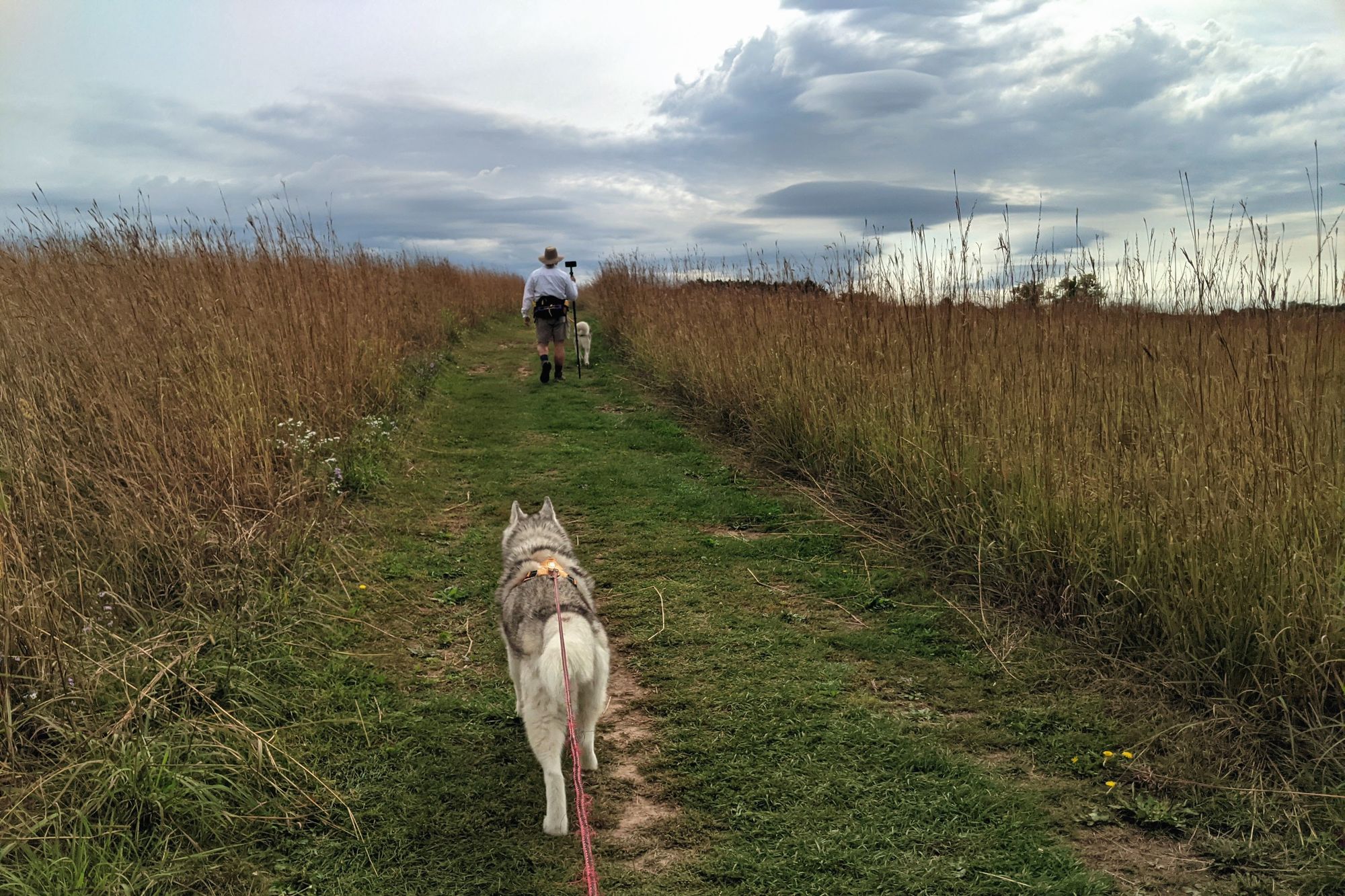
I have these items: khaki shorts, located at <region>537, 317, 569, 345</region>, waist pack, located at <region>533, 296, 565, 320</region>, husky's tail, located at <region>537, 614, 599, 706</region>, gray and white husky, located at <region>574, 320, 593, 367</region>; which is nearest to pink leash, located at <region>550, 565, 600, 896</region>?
husky's tail, located at <region>537, 614, 599, 706</region>

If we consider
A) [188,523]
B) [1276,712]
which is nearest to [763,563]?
[1276,712]

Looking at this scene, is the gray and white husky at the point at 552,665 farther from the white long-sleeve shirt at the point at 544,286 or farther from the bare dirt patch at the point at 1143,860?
the white long-sleeve shirt at the point at 544,286

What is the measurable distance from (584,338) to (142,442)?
1047cm

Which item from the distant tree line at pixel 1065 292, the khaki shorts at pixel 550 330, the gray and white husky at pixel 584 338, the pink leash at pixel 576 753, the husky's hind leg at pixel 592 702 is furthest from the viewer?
the gray and white husky at pixel 584 338

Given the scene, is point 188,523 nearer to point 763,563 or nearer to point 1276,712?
point 763,563

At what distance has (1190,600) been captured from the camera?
316cm

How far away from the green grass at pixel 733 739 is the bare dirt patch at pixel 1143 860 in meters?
0.03

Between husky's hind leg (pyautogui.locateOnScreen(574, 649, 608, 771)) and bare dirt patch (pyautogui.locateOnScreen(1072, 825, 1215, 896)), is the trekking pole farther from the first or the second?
bare dirt patch (pyautogui.locateOnScreen(1072, 825, 1215, 896))

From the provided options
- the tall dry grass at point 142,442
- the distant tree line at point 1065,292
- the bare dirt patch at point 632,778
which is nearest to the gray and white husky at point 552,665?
the bare dirt patch at point 632,778

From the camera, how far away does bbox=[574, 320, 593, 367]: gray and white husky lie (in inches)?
557

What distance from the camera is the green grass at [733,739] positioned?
2.46m

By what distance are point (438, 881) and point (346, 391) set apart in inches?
233

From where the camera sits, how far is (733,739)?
10.4 ft

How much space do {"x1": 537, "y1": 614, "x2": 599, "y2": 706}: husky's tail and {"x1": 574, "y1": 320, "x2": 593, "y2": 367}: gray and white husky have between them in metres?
11.5
